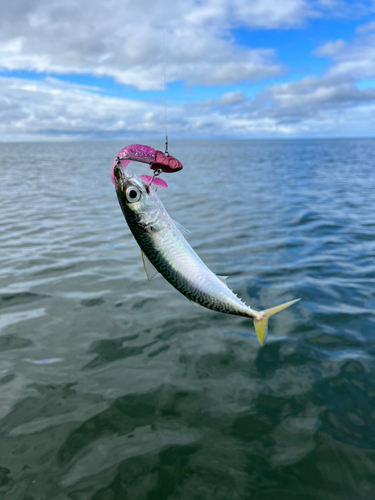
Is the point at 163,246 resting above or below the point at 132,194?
below

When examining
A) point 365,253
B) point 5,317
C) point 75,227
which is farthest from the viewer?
point 75,227

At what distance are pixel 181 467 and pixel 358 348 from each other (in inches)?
150

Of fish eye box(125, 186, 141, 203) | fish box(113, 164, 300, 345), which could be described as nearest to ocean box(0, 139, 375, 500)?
fish box(113, 164, 300, 345)

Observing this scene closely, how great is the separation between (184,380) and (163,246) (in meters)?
3.91

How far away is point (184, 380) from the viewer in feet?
18.7

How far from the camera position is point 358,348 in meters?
6.29

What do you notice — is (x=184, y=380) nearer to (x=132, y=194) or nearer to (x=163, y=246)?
(x=163, y=246)

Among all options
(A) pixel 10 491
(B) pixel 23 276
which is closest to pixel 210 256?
(B) pixel 23 276

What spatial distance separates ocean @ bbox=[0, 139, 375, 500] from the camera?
13.8ft

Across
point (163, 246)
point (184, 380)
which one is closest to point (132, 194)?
point (163, 246)

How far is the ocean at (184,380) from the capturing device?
420 centimetres

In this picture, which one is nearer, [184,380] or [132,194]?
[132,194]

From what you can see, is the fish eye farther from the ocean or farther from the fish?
the ocean

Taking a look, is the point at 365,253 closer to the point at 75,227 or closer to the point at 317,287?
the point at 317,287
